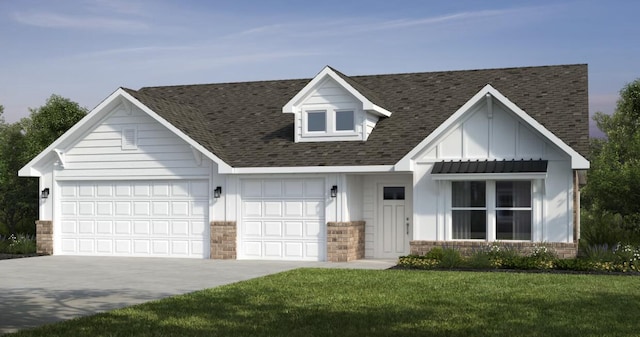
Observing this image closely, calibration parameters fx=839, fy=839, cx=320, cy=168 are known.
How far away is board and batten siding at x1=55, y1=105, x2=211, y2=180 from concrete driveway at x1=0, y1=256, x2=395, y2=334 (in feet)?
9.20

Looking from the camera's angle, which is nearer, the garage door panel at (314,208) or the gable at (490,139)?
the gable at (490,139)

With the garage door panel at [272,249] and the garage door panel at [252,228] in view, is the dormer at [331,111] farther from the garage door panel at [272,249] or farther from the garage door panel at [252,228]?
the garage door panel at [272,249]

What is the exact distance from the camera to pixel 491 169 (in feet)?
75.5

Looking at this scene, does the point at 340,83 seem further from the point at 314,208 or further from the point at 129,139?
the point at 129,139

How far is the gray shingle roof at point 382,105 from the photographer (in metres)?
25.1

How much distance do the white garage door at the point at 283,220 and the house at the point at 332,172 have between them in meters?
0.03

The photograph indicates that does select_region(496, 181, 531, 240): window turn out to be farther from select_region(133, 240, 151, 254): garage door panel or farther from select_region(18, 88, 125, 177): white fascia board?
select_region(18, 88, 125, 177): white fascia board

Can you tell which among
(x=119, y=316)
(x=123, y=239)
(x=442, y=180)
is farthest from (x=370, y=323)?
(x=123, y=239)

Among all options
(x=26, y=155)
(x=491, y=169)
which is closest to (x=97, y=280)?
(x=491, y=169)

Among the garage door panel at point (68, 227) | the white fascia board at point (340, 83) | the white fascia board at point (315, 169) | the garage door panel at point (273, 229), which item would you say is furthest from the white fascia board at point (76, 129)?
the garage door panel at point (273, 229)

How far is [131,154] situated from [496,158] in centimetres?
1163

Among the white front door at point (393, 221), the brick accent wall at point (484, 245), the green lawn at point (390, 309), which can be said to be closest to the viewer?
the green lawn at point (390, 309)

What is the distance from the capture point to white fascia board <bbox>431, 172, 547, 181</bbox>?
2243 centimetres

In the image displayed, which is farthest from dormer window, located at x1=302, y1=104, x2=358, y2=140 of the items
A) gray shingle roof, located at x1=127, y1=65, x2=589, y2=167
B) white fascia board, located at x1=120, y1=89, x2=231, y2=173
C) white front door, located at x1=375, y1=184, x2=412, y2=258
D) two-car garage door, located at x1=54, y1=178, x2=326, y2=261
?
white fascia board, located at x1=120, y1=89, x2=231, y2=173
